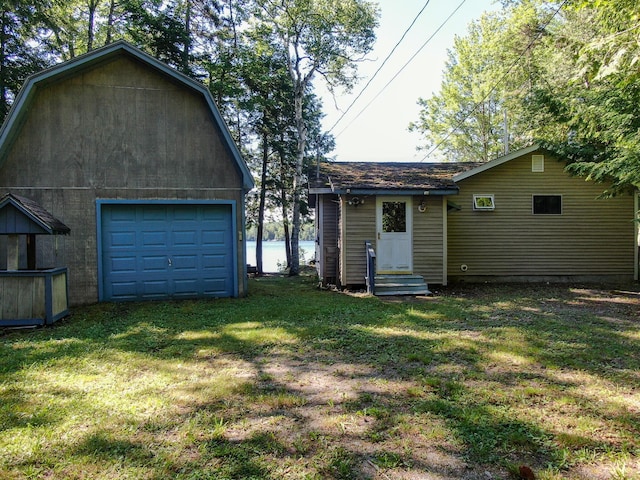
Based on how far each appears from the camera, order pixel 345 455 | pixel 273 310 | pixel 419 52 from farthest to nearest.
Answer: pixel 419 52 < pixel 273 310 < pixel 345 455

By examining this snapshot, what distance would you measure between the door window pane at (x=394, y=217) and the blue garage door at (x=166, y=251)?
3929 millimetres

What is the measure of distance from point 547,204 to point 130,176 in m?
11.0

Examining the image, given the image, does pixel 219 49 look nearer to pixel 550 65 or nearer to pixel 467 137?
pixel 550 65

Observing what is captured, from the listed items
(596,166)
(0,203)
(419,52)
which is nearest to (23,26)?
(0,203)

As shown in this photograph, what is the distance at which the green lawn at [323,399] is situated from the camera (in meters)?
2.47

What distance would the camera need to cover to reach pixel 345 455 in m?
2.55

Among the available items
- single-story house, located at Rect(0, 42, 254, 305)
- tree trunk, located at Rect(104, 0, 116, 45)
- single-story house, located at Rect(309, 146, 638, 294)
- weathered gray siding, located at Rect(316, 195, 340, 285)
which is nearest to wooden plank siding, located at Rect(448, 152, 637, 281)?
single-story house, located at Rect(309, 146, 638, 294)

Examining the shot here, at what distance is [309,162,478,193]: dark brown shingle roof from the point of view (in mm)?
9805

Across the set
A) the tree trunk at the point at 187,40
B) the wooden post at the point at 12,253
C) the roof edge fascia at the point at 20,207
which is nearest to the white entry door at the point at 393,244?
the roof edge fascia at the point at 20,207

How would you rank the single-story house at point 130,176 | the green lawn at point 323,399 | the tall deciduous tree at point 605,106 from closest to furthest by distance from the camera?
the green lawn at point 323,399 → the tall deciduous tree at point 605,106 → the single-story house at point 130,176

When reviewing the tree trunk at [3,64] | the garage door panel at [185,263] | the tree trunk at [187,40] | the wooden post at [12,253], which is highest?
the tree trunk at [187,40]

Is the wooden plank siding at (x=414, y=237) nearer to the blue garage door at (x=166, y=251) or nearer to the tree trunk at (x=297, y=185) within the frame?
the blue garage door at (x=166, y=251)

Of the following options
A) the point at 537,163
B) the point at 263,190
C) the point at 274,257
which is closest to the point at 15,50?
the point at 263,190

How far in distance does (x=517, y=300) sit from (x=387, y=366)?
220 inches
